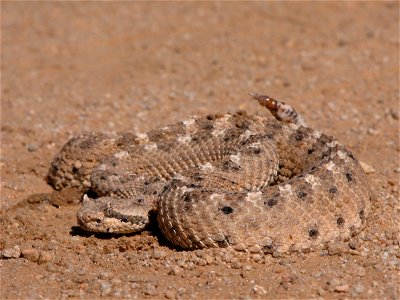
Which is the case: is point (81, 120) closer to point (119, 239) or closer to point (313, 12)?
point (119, 239)

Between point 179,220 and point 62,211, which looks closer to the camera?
point 179,220

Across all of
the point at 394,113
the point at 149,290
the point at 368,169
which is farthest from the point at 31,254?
the point at 394,113

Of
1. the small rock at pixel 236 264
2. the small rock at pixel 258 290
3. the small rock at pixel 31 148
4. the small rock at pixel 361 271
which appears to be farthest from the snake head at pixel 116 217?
the small rock at pixel 31 148

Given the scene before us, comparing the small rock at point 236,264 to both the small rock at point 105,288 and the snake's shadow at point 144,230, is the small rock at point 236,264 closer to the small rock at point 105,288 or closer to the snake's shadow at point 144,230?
the snake's shadow at point 144,230

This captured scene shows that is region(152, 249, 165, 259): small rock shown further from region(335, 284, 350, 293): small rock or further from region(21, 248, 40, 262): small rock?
region(335, 284, 350, 293): small rock

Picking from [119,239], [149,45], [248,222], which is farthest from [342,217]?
[149,45]

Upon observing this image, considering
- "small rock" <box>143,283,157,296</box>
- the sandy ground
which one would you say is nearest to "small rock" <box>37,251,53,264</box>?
the sandy ground
